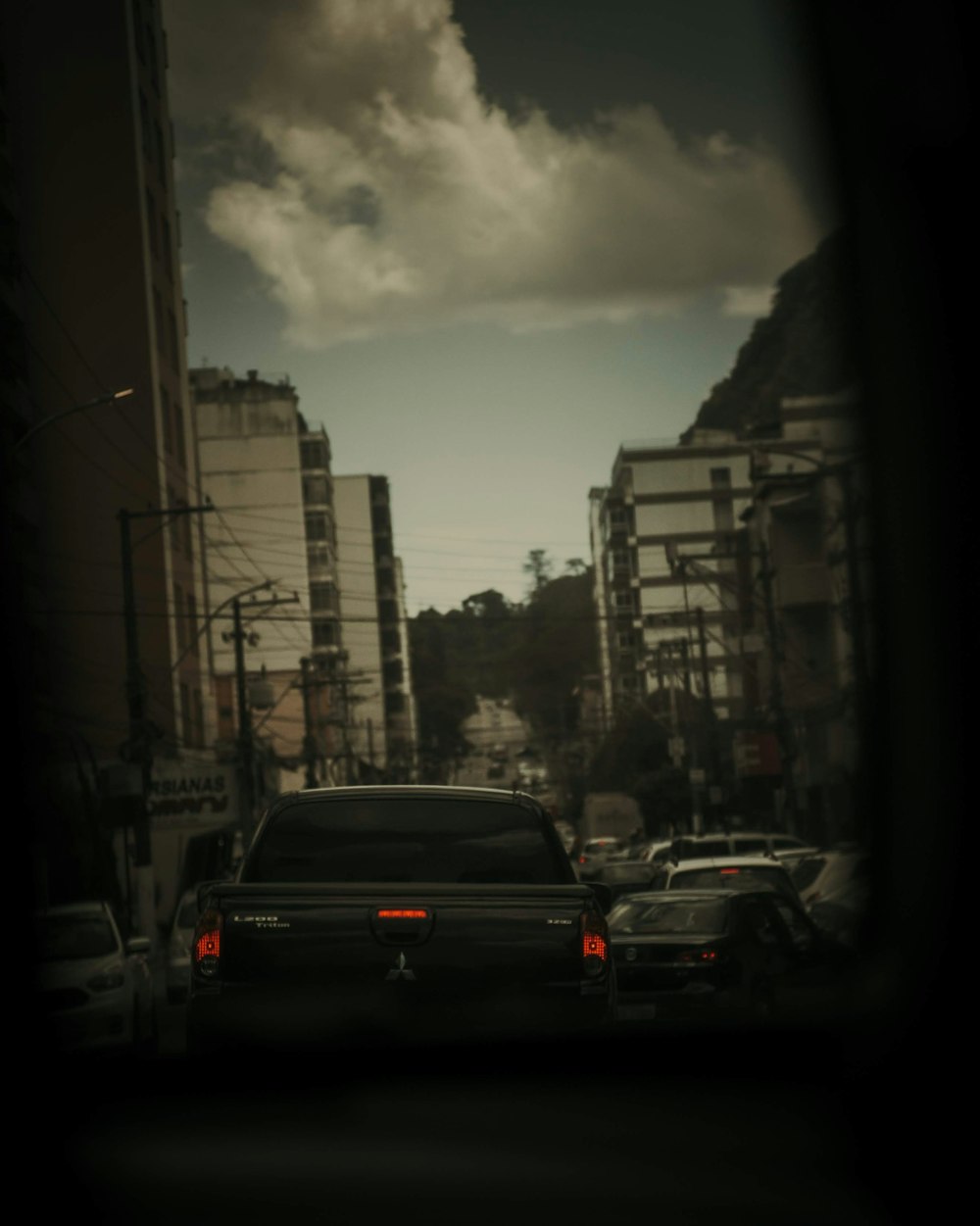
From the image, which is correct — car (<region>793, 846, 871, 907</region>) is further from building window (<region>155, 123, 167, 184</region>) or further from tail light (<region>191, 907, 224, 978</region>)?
building window (<region>155, 123, 167, 184</region>)

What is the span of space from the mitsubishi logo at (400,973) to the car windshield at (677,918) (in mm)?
8222

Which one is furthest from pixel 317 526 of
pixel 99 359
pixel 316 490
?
pixel 99 359

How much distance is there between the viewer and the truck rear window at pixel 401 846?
8938mm

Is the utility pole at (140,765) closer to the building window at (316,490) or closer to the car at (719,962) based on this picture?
the car at (719,962)

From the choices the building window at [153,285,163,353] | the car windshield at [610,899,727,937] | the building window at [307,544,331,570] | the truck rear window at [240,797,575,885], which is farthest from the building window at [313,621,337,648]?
the truck rear window at [240,797,575,885]

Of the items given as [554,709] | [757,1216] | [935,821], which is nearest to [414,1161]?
[757,1216]

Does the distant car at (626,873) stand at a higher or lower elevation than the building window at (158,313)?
lower

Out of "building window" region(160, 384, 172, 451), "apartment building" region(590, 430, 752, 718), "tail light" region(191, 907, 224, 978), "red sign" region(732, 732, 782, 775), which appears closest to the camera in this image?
"tail light" region(191, 907, 224, 978)

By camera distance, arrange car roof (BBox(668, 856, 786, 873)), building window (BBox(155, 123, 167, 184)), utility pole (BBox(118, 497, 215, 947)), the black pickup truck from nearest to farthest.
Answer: the black pickup truck < car roof (BBox(668, 856, 786, 873)) < utility pole (BBox(118, 497, 215, 947)) < building window (BBox(155, 123, 167, 184))

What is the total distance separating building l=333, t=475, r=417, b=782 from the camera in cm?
14425

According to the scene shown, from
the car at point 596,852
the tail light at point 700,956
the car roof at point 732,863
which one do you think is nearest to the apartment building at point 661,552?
the car at point 596,852

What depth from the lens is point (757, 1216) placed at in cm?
685

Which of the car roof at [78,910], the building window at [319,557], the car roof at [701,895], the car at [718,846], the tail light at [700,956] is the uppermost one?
the building window at [319,557]

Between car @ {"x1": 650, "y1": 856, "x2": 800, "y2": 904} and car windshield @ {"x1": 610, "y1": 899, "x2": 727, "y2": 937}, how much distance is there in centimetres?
307
